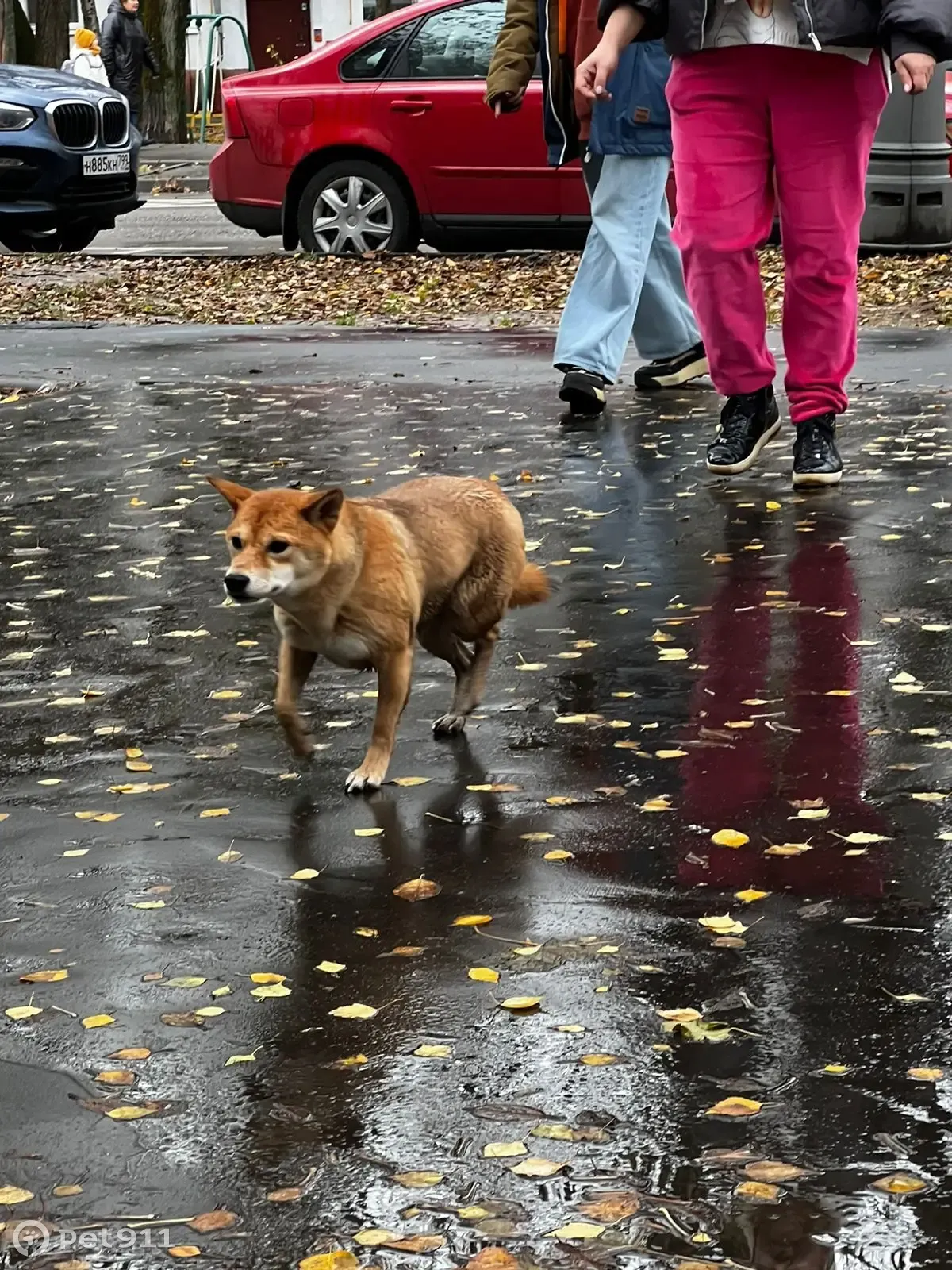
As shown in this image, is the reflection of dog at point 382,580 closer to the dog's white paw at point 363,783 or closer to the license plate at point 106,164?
the dog's white paw at point 363,783

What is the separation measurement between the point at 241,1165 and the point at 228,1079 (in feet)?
1.00

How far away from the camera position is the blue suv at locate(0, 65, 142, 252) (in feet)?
61.6

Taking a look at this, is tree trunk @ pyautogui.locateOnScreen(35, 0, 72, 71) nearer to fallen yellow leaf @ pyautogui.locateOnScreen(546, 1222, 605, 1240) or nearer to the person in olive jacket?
the person in olive jacket

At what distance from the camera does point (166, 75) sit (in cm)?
3622

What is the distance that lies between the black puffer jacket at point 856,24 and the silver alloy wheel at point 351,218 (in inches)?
381

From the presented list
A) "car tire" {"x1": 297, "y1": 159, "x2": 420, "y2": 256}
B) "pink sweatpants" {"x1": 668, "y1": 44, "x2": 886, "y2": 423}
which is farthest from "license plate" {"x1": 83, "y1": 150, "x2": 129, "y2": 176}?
"pink sweatpants" {"x1": 668, "y1": 44, "x2": 886, "y2": 423}

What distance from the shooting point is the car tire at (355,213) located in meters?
16.7

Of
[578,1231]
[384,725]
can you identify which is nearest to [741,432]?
[384,725]

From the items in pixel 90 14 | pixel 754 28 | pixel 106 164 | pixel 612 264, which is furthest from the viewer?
pixel 90 14

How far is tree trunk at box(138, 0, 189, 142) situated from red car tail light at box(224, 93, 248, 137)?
18833mm

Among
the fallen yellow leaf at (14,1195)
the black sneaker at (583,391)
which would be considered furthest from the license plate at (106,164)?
the fallen yellow leaf at (14,1195)

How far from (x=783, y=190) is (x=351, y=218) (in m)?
9.91

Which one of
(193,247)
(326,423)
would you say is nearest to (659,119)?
(326,423)

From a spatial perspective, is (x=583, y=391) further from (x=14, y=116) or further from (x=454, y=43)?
(x=14, y=116)
